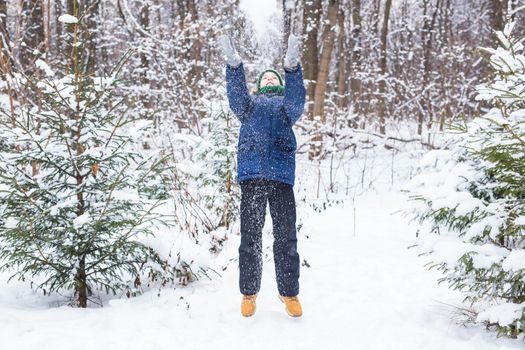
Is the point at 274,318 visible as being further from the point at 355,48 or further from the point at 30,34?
the point at 355,48

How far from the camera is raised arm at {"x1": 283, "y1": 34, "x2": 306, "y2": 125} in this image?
3.33m

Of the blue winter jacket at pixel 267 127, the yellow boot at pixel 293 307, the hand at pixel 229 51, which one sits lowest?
the yellow boot at pixel 293 307

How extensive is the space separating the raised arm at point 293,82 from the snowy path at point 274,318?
159 centimetres

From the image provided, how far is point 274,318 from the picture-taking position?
3.46 m

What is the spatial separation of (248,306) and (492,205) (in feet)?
6.01

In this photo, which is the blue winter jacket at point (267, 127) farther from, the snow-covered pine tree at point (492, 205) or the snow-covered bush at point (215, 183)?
the snow-covered bush at point (215, 183)

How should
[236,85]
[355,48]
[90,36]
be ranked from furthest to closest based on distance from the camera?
1. [355,48]
2. [90,36]
3. [236,85]

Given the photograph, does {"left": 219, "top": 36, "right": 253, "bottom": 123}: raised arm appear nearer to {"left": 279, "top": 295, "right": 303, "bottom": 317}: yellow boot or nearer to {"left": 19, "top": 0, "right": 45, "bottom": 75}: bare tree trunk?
{"left": 279, "top": 295, "right": 303, "bottom": 317}: yellow boot

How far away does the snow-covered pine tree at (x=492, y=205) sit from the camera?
2795mm

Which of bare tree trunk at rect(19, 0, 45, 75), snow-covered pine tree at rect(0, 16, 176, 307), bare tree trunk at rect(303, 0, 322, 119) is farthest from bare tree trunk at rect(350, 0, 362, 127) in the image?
snow-covered pine tree at rect(0, 16, 176, 307)

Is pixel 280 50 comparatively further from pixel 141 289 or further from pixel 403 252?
pixel 141 289

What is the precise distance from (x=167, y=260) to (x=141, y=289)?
1.12ft

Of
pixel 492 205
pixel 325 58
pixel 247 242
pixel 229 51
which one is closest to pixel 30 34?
pixel 325 58

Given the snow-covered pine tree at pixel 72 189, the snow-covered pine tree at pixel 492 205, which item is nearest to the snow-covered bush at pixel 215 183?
the snow-covered pine tree at pixel 72 189
